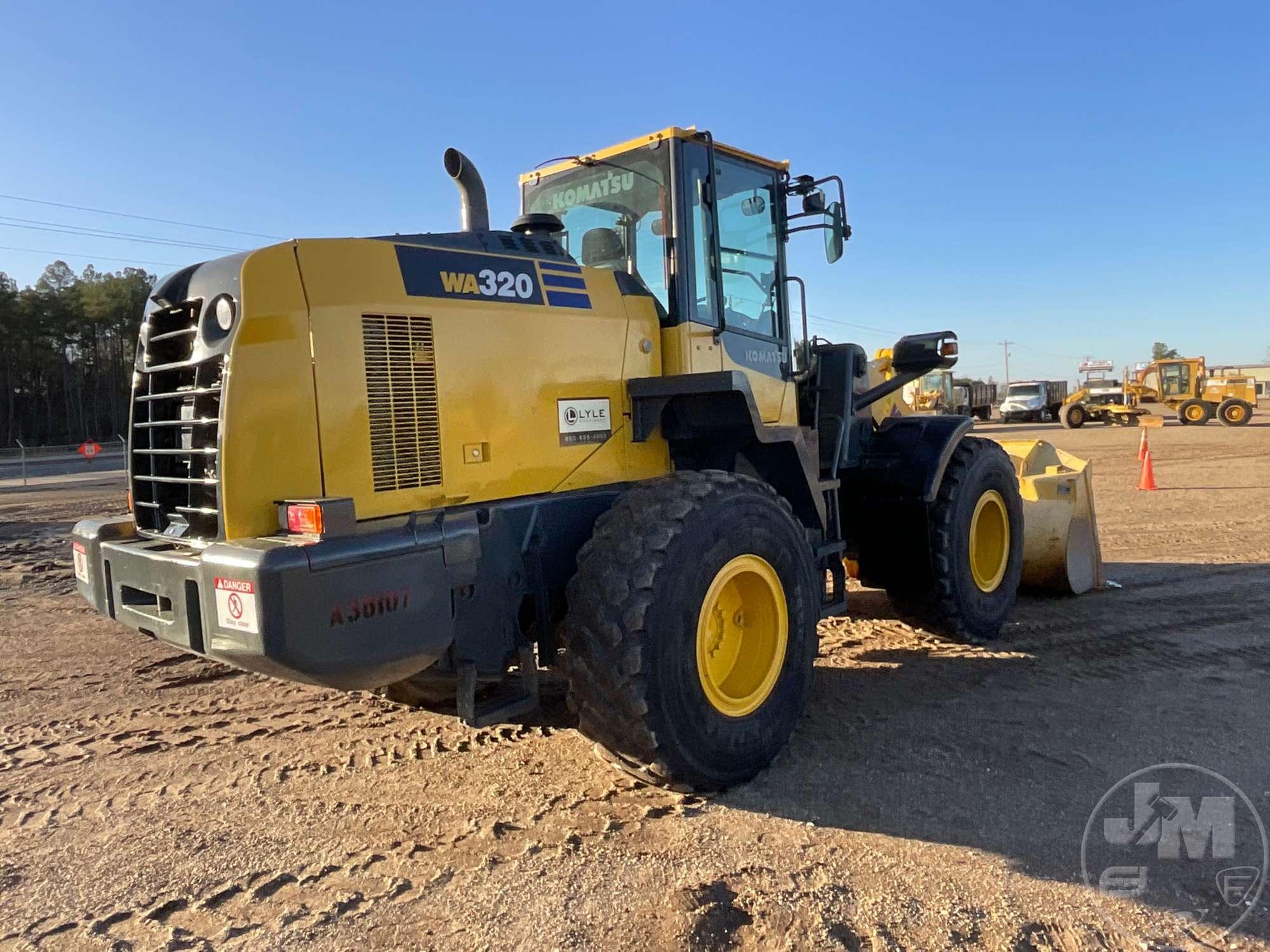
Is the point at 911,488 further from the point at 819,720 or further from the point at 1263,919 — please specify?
the point at 1263,919

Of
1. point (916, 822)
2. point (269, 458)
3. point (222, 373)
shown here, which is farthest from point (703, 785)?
point (222, 373)

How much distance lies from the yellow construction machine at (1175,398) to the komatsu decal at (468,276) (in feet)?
117

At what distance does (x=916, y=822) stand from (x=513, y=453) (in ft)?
6.92

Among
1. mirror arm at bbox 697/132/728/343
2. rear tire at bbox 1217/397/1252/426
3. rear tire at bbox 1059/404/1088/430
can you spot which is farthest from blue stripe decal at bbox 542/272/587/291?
rear tire at bbox 1059/404/1088/430

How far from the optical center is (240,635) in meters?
2.85

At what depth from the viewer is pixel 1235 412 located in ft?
108

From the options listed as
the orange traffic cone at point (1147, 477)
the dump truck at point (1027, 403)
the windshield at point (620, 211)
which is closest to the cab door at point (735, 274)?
the windshield at point (620, 211)

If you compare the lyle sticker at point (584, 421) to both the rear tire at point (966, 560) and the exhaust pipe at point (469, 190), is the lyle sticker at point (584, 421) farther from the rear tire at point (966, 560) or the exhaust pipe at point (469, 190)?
the rear tire at point (966, 560)

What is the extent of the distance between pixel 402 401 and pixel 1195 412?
38008 millimetres

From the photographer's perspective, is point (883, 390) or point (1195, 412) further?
point (1195, 412)

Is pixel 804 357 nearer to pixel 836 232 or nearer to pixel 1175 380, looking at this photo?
pixel 836 232

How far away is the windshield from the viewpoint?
4.36 m

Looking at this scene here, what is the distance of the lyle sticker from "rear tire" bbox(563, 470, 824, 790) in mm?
361

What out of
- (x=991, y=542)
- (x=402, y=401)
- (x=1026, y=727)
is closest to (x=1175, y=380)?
(x=991, y=542)
